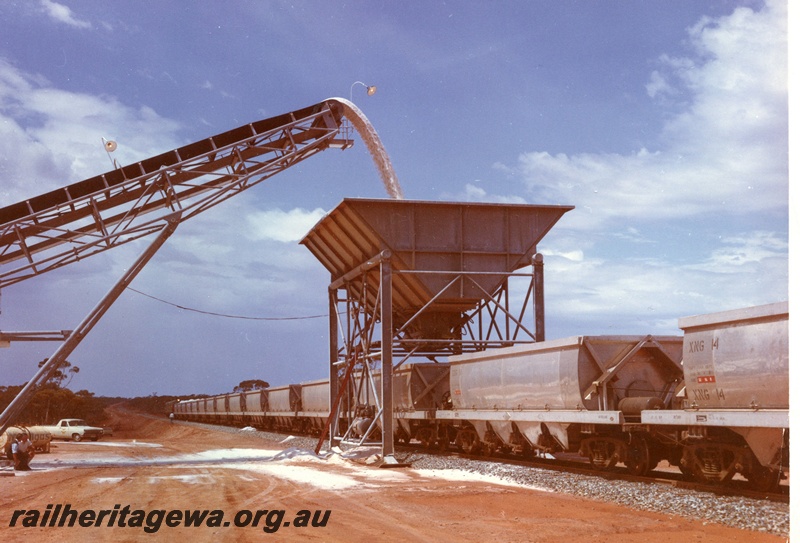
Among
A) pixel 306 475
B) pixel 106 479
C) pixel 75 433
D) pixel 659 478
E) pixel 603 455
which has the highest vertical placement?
pixel 603 455

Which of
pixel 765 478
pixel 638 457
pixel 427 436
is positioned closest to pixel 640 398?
pixel 638 457

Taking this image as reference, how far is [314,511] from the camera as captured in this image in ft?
43.7

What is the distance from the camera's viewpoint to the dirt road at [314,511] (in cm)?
1109

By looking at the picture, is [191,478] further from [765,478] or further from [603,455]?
[765,478]

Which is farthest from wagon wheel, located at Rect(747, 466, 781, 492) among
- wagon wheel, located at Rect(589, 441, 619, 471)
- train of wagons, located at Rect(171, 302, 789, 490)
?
wagon wheel, located at Rect(589, 441, 619, 471)

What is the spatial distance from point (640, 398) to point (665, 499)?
11.6 ft

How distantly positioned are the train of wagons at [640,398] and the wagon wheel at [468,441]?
2.0 inches

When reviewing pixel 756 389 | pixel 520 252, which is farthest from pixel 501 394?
pixel 756 389

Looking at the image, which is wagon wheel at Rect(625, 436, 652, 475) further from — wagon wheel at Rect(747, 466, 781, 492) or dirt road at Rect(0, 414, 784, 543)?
wagon wheel at Rect(747, 466, 781, 492)

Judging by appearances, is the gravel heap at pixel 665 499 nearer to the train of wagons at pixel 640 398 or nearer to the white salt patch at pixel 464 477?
the white salt patch at pixel 464 477

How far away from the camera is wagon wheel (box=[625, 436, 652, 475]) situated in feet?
53.6

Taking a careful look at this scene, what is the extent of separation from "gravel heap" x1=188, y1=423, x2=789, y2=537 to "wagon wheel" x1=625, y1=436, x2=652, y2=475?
0.89 metres

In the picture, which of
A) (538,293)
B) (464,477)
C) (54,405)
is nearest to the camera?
(464,477)
